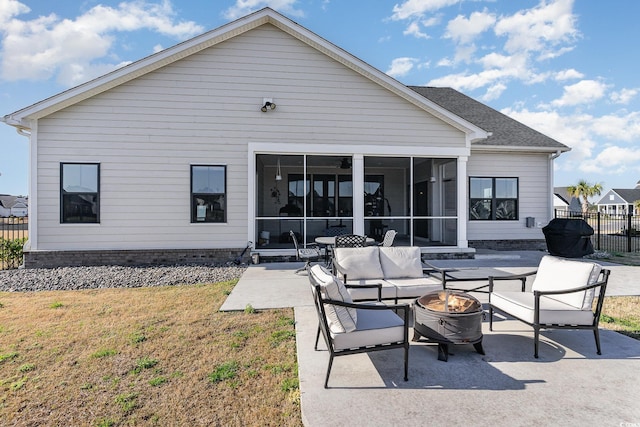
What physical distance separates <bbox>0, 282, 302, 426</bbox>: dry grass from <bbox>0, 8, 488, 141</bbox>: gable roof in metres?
5.04

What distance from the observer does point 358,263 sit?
504 centimetres

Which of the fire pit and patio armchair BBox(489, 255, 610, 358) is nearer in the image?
the fire pit

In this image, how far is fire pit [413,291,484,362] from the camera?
3279mm

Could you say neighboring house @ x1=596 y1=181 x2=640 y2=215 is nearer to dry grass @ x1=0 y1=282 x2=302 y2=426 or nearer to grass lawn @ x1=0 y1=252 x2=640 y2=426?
grass lawn @ x1=0 y1=252 x2=640 y2=426

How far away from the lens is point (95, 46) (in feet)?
42.7

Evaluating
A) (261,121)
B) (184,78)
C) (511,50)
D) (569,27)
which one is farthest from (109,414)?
(511,50)

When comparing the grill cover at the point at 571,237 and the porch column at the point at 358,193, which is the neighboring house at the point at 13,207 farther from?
the grill cover at the point at 571,237

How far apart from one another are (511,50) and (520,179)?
5.67 meters

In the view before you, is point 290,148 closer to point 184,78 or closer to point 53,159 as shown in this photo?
point 184,78

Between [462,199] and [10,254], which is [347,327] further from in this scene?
[10,254]

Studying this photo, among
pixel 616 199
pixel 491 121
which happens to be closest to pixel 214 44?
pixel 491 121

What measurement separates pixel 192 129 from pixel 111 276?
157 inches

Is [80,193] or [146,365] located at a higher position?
[80,193]

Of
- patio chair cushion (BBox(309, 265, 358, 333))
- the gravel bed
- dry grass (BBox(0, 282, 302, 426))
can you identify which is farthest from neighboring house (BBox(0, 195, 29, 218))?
patio chair cushion (BBox(309, 265, 358, 333))
